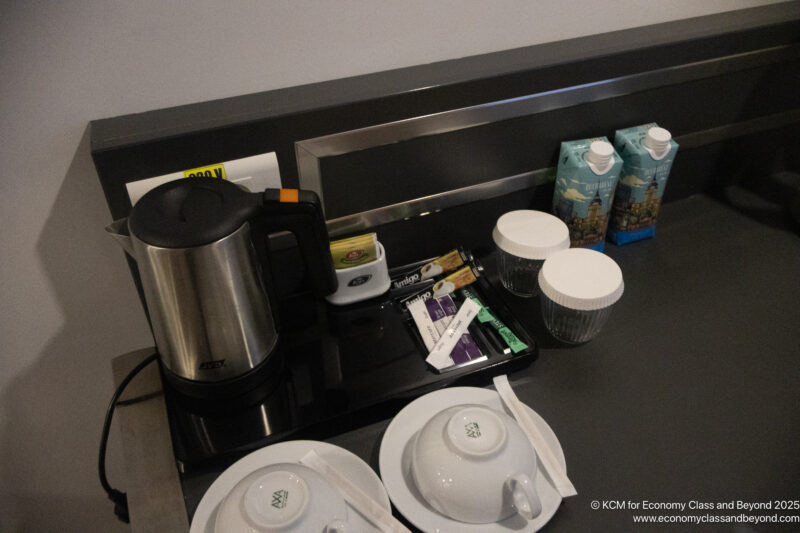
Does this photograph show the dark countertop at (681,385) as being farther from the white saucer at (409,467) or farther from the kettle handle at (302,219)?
the kettle handle at (302,219)

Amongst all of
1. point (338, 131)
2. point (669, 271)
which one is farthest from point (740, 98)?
point (338, 131)

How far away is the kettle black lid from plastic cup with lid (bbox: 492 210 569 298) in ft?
1.20

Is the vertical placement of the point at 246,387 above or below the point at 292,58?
below

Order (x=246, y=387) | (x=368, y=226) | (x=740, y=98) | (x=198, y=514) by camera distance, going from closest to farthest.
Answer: (x=198, y=514)
(x=246, y=387)
(x=368, y=226)
(x=740, y=98)

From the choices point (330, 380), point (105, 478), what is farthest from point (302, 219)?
point (105, 478)

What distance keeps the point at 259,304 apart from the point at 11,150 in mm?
331

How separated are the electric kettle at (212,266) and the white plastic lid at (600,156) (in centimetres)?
42

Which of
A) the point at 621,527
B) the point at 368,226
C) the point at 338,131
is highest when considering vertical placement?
the point at 338,131

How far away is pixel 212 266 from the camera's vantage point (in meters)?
0.60

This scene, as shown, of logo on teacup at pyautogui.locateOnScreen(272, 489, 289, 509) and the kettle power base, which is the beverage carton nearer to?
the kettle power base

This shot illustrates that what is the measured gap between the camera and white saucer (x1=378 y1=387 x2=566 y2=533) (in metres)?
0.58

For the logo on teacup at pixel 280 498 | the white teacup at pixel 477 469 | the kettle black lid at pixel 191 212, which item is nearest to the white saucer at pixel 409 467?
the white teacup at pixel 477 469

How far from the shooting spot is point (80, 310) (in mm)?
805

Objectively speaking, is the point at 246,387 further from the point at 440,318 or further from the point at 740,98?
the point at 740,98
